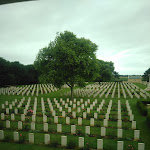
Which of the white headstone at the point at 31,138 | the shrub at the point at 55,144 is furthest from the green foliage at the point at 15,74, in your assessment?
the shrub at the point at 55,144

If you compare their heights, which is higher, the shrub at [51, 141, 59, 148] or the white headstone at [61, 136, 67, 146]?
the white headstone at [61, 136, 67, 146]

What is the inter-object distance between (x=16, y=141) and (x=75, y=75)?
1121 cm

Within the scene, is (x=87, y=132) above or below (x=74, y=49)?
below

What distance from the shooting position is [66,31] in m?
17.3

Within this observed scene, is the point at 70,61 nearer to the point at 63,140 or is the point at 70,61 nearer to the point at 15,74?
the point at 63,140

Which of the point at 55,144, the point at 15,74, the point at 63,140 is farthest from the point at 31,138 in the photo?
the point at 15,74

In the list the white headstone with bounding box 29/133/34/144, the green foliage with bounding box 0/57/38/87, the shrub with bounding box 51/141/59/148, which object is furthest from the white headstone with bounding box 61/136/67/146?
the green foliage with bounding box 0/57/38/87

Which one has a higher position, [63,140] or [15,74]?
[15,74]

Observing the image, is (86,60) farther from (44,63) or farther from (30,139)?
(30,139)

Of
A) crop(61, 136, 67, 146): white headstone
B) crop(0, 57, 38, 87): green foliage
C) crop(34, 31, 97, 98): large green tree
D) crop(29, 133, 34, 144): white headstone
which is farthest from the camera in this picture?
crop(0, 57, 38, 87): green foliage

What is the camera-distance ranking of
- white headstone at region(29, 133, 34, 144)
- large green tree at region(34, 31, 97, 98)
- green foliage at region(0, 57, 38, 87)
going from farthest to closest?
green foliage at region(0, 57, 38, 87), large green tree at region(34, 31, 97, 98), white headstone at region(29, 133, 34, 144)

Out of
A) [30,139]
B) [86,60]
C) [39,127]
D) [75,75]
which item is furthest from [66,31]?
[30,139]

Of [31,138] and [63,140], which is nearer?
[63,140]

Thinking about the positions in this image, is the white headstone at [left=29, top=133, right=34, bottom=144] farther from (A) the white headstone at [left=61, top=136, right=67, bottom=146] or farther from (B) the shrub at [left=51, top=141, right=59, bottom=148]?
(A) the white headstone at [left=61, top=136, right=67, bottom=146]
